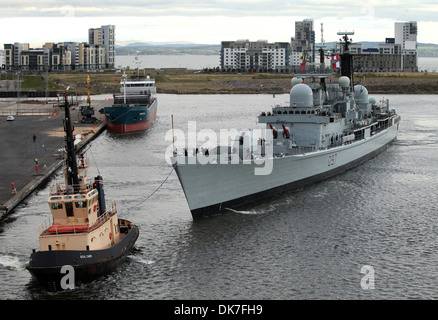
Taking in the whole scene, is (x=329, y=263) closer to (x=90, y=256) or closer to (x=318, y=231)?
(x=318, y=231)

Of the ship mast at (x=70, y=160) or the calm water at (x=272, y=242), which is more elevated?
the ship mast at (x=70, y=160)

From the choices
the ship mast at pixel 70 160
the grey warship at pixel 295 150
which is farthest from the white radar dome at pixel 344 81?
the ship mast at pixel 70 160

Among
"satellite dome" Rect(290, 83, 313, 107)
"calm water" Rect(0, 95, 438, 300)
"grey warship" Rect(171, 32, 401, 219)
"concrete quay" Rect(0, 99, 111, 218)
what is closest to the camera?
"calm water" Rect(0, 95, 438, 300)

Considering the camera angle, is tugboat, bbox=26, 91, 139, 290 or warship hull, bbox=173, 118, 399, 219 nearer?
tugboat, bbox=26, 91, 139, 290

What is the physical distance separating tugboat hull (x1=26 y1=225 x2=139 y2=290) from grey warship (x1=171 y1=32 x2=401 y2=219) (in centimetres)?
822

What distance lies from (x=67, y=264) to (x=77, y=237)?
1.37 m

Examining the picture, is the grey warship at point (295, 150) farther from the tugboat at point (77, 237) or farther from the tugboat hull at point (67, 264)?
the tugboat hull at point (67, 264)

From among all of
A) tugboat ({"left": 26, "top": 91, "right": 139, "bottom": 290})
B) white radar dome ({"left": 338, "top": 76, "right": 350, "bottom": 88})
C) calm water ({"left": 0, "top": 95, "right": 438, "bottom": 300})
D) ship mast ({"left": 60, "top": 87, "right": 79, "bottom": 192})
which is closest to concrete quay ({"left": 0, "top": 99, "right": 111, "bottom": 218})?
calm water ({"left": 0, "top": 95, "right": 438, "bottom": 300})

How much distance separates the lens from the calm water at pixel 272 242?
25.7 metres

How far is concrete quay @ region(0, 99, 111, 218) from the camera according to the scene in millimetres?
41438

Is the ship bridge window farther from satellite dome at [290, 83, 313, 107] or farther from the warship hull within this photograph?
satellite dome at [290, 83, 313, 107]
